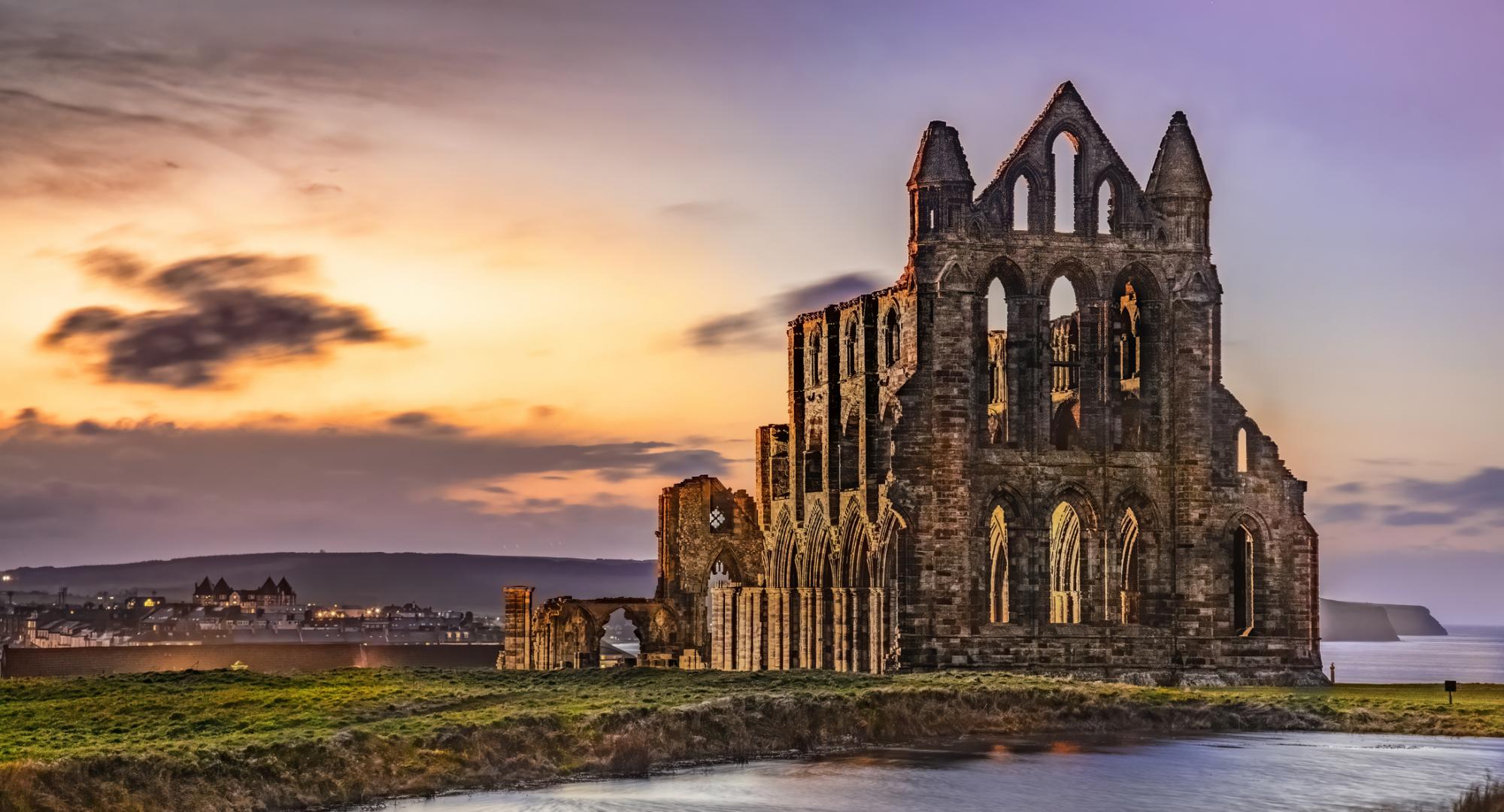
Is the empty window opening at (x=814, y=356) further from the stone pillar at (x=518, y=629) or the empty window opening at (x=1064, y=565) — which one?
the stone pillar at (x=518, y=629)

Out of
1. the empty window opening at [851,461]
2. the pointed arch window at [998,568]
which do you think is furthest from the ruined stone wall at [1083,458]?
the pointed arch window at [998,568]

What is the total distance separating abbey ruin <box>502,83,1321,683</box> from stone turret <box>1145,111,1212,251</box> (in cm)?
5

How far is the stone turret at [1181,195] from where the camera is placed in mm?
63031

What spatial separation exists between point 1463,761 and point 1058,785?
8694 millimetres

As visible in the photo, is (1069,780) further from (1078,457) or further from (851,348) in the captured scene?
(851,348)

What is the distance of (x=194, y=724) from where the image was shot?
42.0 meters

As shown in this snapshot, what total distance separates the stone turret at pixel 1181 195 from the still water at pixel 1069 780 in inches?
748

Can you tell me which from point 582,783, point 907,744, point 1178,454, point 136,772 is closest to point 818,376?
point 1178,454

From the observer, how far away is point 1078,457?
62.4 m

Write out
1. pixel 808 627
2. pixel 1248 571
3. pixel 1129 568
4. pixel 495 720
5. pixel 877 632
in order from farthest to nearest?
pixel 808 627 → pixel 1248 571 → pixel 1129 568 → pixel 877 632 → pixel 495 720

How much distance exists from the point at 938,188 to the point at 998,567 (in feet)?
58.6

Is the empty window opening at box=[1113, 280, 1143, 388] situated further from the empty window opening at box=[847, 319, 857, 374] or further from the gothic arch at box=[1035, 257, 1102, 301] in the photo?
the empty window opening at box=[847, 319, 857, 374]

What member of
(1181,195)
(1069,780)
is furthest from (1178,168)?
(1069,780)

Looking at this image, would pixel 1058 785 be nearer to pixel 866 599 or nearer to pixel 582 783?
pixel 582 783
